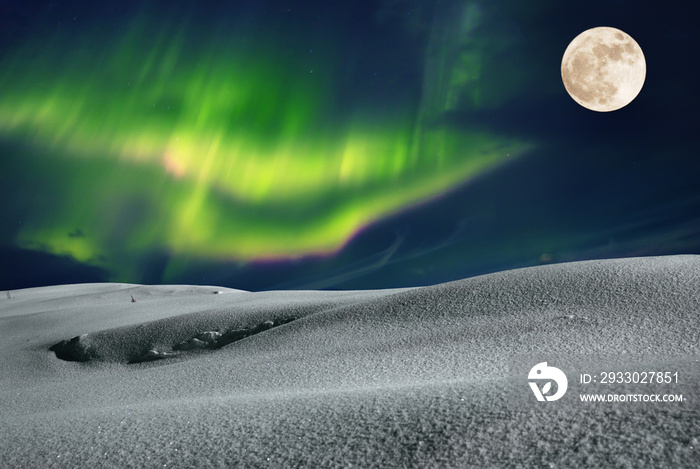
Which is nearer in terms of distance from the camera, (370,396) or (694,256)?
(370,396)

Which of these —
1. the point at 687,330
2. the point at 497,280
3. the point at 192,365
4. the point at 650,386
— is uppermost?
the point at 497,280

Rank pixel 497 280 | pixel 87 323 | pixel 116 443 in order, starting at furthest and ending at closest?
pixel 87 323, pixel 497 280, pixel 116 443

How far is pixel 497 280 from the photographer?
6.07 metres

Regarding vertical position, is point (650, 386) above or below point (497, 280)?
below

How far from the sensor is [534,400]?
2043 millimetres

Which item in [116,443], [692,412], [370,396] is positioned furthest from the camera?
[370,396]

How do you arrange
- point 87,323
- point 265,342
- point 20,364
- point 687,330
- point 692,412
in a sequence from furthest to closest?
point 87,323 → point 20,364 → point 265,342 → point 687,330 → point 692,412

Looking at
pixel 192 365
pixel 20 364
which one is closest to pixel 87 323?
pixel 20 364

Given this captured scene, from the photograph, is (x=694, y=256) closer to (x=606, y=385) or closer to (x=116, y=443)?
(x=606, y=385)

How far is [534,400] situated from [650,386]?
489 mm

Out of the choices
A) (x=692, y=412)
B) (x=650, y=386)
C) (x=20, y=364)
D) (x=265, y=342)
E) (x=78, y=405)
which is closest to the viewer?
(x=692, y=412)

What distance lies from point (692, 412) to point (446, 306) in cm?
374

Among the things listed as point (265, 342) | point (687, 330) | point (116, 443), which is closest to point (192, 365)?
point (265, 342)

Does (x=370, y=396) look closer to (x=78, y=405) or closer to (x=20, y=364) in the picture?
(x=78, y=405)
